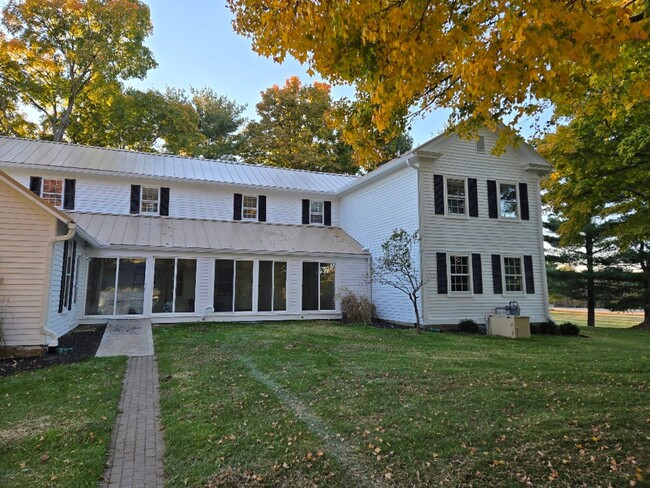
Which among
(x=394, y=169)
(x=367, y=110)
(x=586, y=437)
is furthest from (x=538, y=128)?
(x=586, y=437)

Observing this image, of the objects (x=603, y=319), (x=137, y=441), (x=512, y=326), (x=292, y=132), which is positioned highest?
(x=292, y=132)

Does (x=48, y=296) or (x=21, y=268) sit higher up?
(x=21, y=268)

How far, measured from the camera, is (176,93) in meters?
30.1

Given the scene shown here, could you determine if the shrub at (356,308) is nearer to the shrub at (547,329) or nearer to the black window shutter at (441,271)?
the black window shutter at (441,271)

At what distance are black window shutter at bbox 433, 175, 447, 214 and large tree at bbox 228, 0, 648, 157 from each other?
7743 millimetres

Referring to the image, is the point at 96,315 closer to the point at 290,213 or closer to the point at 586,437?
the point at 290,213

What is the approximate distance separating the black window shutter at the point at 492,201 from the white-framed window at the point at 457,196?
1.12m

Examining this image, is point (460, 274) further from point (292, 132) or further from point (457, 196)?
point (292, 132)

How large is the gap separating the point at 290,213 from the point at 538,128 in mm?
10646

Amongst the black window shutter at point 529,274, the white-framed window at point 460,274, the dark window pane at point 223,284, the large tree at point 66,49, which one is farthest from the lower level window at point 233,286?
the large tree at point 66,49

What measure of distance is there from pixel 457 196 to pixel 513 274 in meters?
3.74

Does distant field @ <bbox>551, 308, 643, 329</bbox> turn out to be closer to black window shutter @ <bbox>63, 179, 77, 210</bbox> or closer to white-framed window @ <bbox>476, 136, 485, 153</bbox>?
white-framed window @ <bbox>476, 136, 485, 153</bbox>

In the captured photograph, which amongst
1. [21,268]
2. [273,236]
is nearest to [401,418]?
[21,268]

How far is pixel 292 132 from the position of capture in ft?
100
